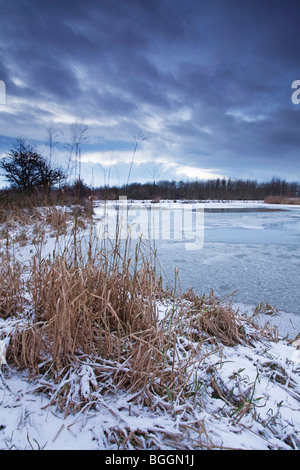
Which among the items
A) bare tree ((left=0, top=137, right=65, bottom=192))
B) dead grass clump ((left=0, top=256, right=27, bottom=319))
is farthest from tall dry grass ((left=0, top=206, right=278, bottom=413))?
bare tree ((left=0, top=137, right=65, bottom=192))

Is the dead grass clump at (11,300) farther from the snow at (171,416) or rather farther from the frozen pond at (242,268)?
the frozen pond at (242,268)

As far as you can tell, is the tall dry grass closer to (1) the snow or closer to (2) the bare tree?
(1) the snow

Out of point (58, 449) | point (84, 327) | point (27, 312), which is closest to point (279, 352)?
point (84, 327)

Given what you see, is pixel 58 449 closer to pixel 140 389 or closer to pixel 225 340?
pixel 140 389

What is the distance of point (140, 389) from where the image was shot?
110 centimetres

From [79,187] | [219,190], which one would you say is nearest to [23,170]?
[79,187]

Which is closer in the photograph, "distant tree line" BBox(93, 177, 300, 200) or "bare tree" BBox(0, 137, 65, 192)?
"bare tree" BBox(0, 137, 65, 192)

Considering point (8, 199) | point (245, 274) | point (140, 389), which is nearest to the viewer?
point (140, 389)

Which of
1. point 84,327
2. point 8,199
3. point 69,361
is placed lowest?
point 69,361

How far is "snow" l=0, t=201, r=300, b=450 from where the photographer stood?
886 mm

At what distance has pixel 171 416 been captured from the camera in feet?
3.23

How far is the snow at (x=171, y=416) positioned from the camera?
34.9 inches

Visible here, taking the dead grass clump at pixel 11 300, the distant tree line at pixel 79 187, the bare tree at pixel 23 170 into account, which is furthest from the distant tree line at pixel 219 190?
the dead grass clump at pixel 11 300
